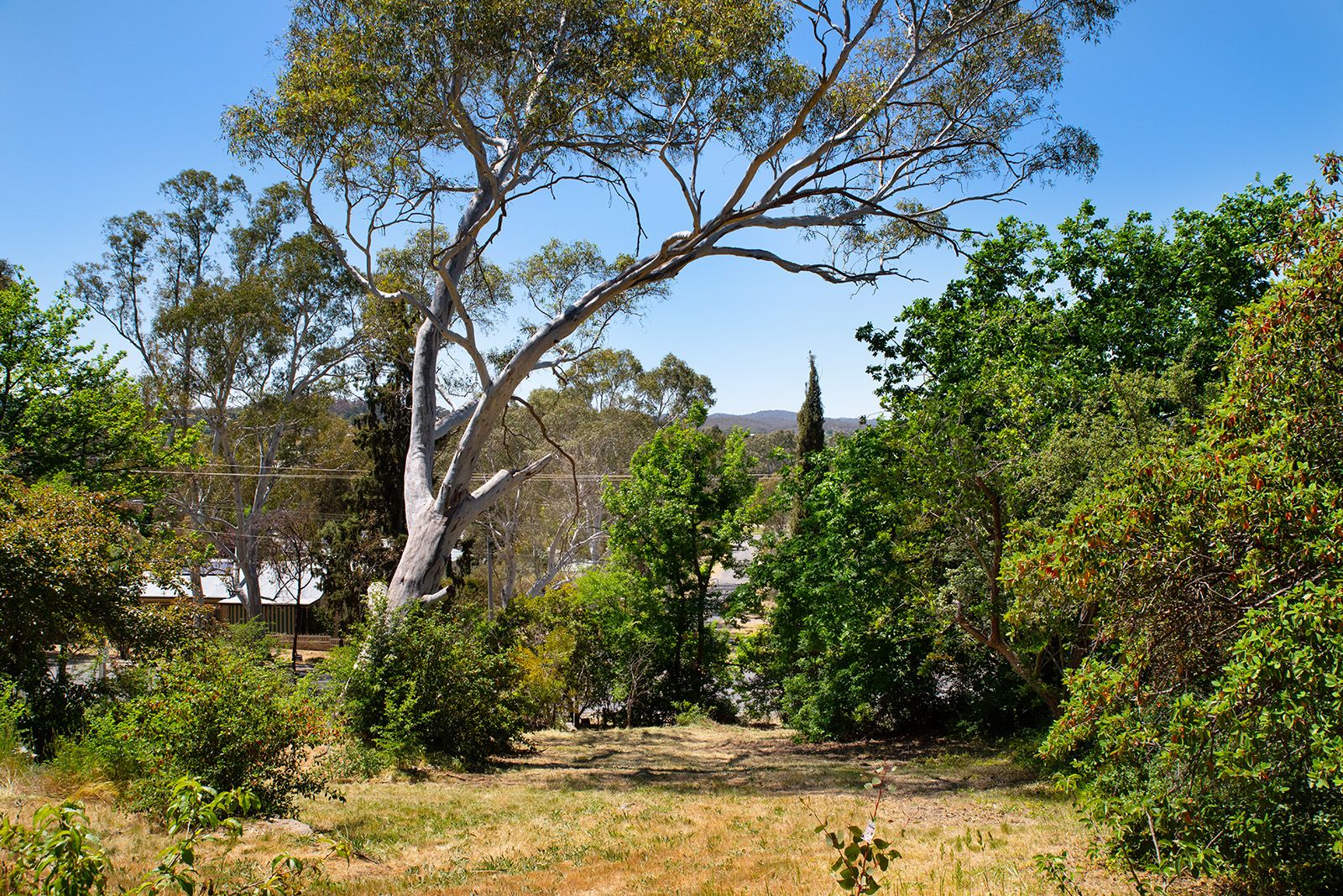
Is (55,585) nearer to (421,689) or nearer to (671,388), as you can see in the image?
(421,689)

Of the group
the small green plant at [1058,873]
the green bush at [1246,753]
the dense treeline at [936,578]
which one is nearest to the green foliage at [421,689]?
the dense treeline at [936,578]

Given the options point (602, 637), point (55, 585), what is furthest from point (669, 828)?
point (602, 637)

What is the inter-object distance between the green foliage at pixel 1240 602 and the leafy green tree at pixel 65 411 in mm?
14226

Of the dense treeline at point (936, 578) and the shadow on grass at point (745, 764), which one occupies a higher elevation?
the dense treeline at point (936, 578)

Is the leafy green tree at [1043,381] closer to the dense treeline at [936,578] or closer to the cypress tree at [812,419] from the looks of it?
the dense treeline at [936,578]

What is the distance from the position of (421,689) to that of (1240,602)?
10.2 metres

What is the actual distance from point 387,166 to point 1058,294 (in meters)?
11.8

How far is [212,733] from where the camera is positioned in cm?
704

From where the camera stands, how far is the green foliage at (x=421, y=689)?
11914mm

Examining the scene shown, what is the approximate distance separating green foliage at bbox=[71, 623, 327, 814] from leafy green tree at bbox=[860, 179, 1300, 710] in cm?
594

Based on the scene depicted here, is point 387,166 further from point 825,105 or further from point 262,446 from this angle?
point 262,446

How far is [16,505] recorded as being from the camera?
908 cm

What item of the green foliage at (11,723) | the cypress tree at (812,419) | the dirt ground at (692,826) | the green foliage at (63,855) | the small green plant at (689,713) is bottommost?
the small green plant at (689,713)

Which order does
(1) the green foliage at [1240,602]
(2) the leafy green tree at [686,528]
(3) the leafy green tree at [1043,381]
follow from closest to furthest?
(1) the green foliage at [1240,602] → (3) the leafy green tree at [1043,381] → (2) the leafy green tree at [686,528]
